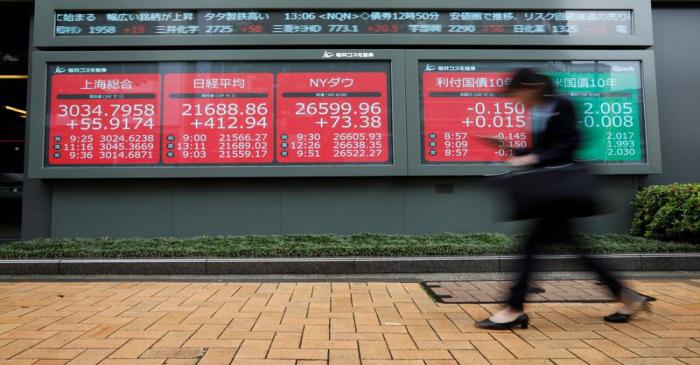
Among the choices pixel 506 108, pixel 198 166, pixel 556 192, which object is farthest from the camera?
pixel 506 108

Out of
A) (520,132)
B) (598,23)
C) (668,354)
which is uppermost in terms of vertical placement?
(598,23)

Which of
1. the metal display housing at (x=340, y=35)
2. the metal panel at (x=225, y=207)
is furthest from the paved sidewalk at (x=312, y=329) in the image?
the metal display housing at (x=340, y=35)

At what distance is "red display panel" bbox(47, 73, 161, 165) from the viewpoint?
6.34 meters

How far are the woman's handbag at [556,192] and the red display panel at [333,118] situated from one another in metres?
3.41

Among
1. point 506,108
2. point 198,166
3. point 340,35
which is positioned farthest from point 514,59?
point 198,166

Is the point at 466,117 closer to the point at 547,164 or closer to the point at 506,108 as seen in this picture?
the point at 506,108

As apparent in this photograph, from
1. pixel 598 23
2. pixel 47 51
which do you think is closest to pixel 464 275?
pixel 598 23

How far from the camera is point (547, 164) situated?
3.09 meters

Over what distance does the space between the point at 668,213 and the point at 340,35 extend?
475 centimetres

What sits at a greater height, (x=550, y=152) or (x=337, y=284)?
(x=550, y=152)

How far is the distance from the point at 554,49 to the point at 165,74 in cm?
545

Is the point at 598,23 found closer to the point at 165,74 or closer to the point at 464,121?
the point at 464,121

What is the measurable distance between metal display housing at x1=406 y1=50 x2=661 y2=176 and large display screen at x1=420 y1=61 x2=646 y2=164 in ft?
0.24

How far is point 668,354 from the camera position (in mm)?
2697
